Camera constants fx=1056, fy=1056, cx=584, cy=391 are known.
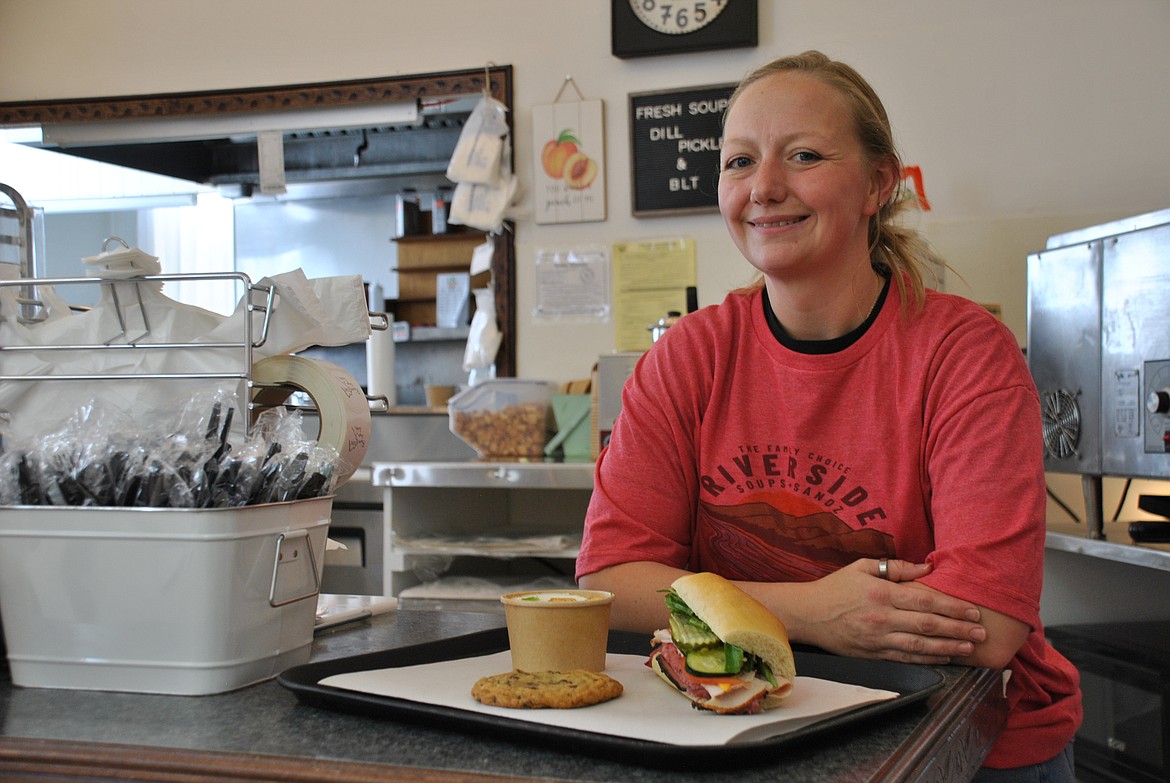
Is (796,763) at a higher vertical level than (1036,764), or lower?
higher

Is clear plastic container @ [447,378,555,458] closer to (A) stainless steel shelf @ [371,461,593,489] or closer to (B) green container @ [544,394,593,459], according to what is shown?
(B) green container @ [544,394,593,459]

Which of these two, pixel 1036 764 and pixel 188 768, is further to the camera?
pixel 1036 764

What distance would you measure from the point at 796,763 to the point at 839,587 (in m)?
0.42

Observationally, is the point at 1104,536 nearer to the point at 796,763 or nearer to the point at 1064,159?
the point at 1064,159

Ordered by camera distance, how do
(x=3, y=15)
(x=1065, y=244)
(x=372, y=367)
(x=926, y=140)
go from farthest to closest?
1. (x=3, y=15)
2. (x=372, y=367)
3. (x=926, y=140)
4. (x=1065, y=244)

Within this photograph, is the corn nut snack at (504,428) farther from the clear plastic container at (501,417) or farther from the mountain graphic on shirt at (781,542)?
the mountain graphic on shirt at (781,542)

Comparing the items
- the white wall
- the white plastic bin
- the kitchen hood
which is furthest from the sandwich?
the kitchen hood

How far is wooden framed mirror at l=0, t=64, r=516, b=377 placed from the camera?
3158mm

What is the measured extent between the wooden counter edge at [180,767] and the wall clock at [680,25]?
8.77 ft

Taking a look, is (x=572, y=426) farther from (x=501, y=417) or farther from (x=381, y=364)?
(x=381, y=364)

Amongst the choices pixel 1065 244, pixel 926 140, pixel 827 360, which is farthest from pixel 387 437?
pixel 827 360

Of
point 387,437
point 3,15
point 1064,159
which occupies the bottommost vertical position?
point 387,437

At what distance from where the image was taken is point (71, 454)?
0.81 meters

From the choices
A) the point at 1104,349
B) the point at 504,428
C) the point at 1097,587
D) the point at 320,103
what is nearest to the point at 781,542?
the point at 1104,349
